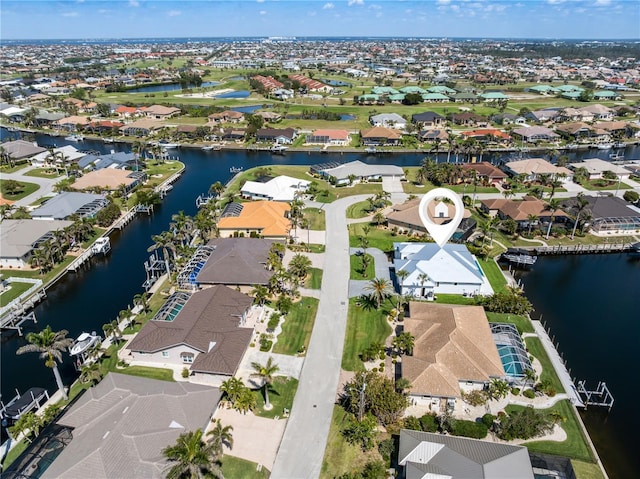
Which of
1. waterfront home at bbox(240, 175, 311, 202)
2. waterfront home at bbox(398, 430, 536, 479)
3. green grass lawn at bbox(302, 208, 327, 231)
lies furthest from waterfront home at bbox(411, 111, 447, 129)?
waterfront home at bbox(398, 430, 536, 479)

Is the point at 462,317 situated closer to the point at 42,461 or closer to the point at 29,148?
the point at 42,461

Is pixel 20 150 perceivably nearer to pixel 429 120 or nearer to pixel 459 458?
pixel 459 458

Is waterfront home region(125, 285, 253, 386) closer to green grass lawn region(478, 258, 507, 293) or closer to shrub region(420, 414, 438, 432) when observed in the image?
shrub region(420, 414, 438, 432)

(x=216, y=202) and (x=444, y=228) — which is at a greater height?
(x=444, y=228)

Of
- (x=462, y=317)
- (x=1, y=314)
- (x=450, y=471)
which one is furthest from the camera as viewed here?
(x=1, y=314)

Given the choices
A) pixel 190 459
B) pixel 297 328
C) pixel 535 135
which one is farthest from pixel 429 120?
pixel 190 459

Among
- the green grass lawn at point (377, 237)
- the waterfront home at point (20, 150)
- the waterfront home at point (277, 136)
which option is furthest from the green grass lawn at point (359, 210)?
the waterfront home at point (20, 150)

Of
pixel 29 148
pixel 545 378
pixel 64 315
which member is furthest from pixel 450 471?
pixel 29 148
